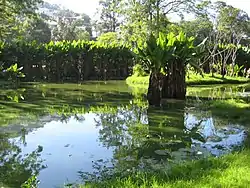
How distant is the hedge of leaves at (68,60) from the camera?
22.2 m

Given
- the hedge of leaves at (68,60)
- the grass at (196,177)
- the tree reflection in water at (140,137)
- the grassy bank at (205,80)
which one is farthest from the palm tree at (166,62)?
the hedge of leaves at (68,60)

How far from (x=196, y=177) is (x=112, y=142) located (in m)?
2.59

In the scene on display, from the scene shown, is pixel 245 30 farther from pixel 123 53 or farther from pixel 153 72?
pixel 153 72

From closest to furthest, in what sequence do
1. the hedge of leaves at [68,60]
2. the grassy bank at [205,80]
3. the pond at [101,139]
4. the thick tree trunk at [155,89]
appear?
the pond at [101,139] → the thick tree trunk at [155,89] → the grassy bank at [205,80] → the hedge of leaves at [68,60]

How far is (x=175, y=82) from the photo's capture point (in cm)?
1189

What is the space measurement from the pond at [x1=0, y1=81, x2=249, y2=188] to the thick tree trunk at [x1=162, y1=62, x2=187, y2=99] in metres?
0.79

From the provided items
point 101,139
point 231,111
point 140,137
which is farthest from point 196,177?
point 231,111

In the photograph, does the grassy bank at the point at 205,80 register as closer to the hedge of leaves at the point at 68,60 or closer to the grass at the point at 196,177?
the hedge of leaves at the point at 68,60

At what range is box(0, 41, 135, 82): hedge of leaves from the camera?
22.2m

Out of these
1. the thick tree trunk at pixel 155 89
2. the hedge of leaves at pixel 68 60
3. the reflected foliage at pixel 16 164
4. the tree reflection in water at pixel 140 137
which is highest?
the hedge of leaves at pixel 68 60

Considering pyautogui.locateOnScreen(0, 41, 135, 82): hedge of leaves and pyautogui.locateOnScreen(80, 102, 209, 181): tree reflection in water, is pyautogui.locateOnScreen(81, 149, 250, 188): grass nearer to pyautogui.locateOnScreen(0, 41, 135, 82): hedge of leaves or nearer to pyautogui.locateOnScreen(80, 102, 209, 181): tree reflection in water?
pyautogui.locateOnScreen(80, 102, 209, 181): tree reflection in water

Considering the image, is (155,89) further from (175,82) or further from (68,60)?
(68,60)

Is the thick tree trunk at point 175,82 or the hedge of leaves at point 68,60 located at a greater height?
the hedge of leaves at point 68,60

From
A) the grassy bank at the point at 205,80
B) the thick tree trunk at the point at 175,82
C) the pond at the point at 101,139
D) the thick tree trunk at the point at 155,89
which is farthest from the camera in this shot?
the grassy bank at the point at 205,80
